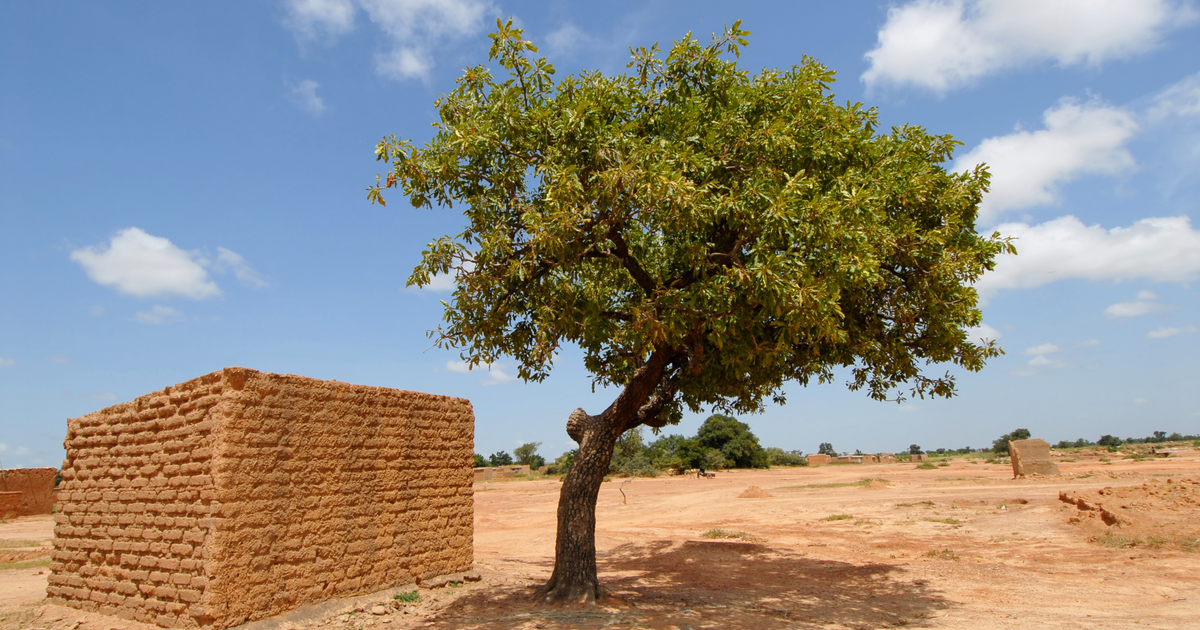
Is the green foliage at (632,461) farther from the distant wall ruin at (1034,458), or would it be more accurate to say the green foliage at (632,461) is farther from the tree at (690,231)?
the tree at (690,231)

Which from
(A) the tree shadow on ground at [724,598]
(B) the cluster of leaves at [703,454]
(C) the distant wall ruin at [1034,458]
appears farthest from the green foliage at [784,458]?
(A) the tree shadow on ground at [724,598]

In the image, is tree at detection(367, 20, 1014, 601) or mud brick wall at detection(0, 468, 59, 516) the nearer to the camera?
tree at detection(367, 20, 1014, 601)

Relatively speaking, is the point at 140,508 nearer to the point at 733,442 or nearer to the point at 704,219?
the point at 704,219

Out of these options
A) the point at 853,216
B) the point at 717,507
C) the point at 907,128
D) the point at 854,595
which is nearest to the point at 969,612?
the point at 854,595

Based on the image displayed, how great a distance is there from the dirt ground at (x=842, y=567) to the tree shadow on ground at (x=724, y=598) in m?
0.04

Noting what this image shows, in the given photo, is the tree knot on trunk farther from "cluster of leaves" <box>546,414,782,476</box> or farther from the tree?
"cluster of leaves" <box>546,414,782,476</box>

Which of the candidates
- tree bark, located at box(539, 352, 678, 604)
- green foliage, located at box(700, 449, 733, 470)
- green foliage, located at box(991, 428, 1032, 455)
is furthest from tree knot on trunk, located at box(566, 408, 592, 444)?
green foliage, located at box(991, 428, 1032, 455)

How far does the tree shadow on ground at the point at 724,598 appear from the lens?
8961 mm

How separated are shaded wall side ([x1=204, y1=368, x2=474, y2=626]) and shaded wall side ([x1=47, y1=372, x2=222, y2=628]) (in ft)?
1.08

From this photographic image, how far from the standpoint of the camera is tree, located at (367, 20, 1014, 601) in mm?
7812

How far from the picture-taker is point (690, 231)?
28.5 feet

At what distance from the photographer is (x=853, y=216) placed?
8062 mm

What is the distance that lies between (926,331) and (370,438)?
7.97m

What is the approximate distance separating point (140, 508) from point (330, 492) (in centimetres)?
223
